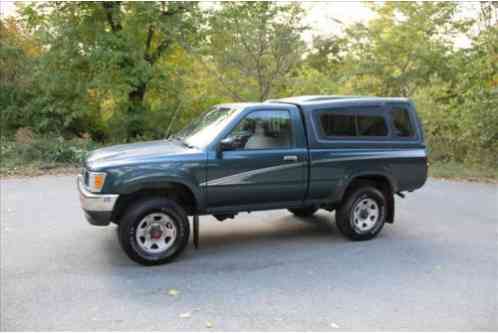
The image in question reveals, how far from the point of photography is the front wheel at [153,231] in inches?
214

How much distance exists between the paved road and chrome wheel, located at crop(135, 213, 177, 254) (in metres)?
0.25

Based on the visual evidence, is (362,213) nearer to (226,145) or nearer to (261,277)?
(261,277)

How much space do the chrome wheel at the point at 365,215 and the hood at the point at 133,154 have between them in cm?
239

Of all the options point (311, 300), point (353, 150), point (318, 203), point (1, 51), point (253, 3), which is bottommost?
point (311, 300)

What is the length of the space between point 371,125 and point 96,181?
3717mm

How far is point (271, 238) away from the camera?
22.0ft

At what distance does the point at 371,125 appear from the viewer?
6637mm

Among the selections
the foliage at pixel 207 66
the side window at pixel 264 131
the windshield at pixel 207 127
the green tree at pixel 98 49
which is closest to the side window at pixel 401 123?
the side window at pixel 264 131

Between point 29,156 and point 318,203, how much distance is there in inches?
370

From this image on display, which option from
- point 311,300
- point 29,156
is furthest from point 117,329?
point 29,156

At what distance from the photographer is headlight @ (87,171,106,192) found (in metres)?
5.34

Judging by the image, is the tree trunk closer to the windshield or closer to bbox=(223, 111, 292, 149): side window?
the windshield

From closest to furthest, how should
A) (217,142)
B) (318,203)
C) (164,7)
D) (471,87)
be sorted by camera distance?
1. (217,142)
2. (318,203)
3. (471,87)
4. (164,7)

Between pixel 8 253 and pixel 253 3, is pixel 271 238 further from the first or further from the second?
pixel 253 3
